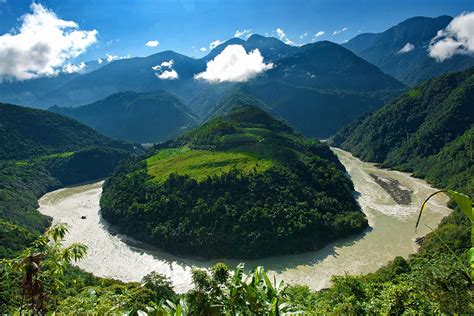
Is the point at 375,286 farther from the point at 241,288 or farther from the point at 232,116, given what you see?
the point at 232,116

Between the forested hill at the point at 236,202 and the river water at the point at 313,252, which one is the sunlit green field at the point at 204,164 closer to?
the forested hill at the point at 236,202

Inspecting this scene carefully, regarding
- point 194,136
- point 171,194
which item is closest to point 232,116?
point 194,136

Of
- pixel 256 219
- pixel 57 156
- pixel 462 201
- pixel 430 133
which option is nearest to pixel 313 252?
pixel 256 219

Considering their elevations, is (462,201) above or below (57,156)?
below

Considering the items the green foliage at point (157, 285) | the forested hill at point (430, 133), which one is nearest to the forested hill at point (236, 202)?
the green foliage at point (157, 285)

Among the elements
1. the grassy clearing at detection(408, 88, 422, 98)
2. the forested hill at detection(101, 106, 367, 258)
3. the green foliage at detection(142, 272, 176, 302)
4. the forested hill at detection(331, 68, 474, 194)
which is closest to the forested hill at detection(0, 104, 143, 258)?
the forested hill at detection(101, 106, 367, 258)

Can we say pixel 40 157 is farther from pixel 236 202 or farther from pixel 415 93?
pixel 415 93
